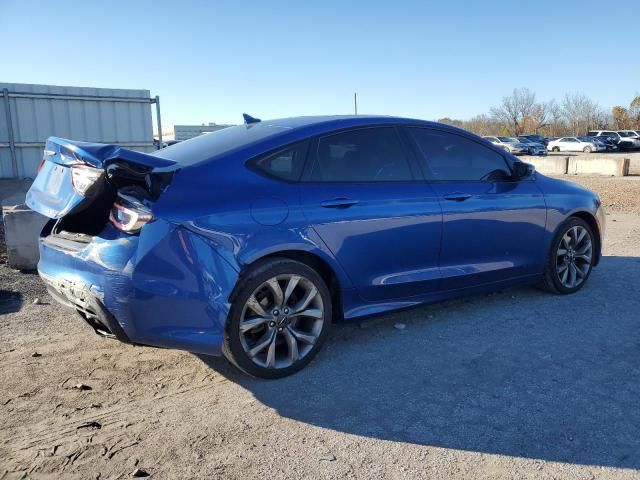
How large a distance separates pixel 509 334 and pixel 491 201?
3.64 ft

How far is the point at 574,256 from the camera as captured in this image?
17.8 feet

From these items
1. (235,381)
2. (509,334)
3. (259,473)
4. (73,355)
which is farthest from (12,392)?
(509,334)

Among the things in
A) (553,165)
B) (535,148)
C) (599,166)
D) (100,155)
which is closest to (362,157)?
(100,155)

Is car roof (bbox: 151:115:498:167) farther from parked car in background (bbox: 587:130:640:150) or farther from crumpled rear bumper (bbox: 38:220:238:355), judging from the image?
parked car in background (bbox: 587:130:640:150)

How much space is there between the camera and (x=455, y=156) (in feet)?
15.2

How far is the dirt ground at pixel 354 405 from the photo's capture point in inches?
107

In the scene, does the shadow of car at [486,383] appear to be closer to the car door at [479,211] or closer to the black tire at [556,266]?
the black tire at [556,266]

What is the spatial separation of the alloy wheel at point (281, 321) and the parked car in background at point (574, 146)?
50.4m

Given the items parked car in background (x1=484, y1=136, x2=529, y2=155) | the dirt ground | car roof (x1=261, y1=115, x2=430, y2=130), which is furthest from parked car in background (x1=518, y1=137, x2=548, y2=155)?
car roof (x1=261, y1=115, x2=430, y2=130)

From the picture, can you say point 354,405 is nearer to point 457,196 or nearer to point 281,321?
point 281,321

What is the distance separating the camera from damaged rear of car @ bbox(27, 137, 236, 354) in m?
3.15

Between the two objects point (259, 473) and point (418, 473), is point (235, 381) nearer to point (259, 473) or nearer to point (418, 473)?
point (259, 473)

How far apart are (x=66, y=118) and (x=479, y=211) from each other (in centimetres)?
1167

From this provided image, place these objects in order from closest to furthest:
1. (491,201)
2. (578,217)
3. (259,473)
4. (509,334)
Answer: (259,473)
(509,334)
(491,201)
(578,217)
